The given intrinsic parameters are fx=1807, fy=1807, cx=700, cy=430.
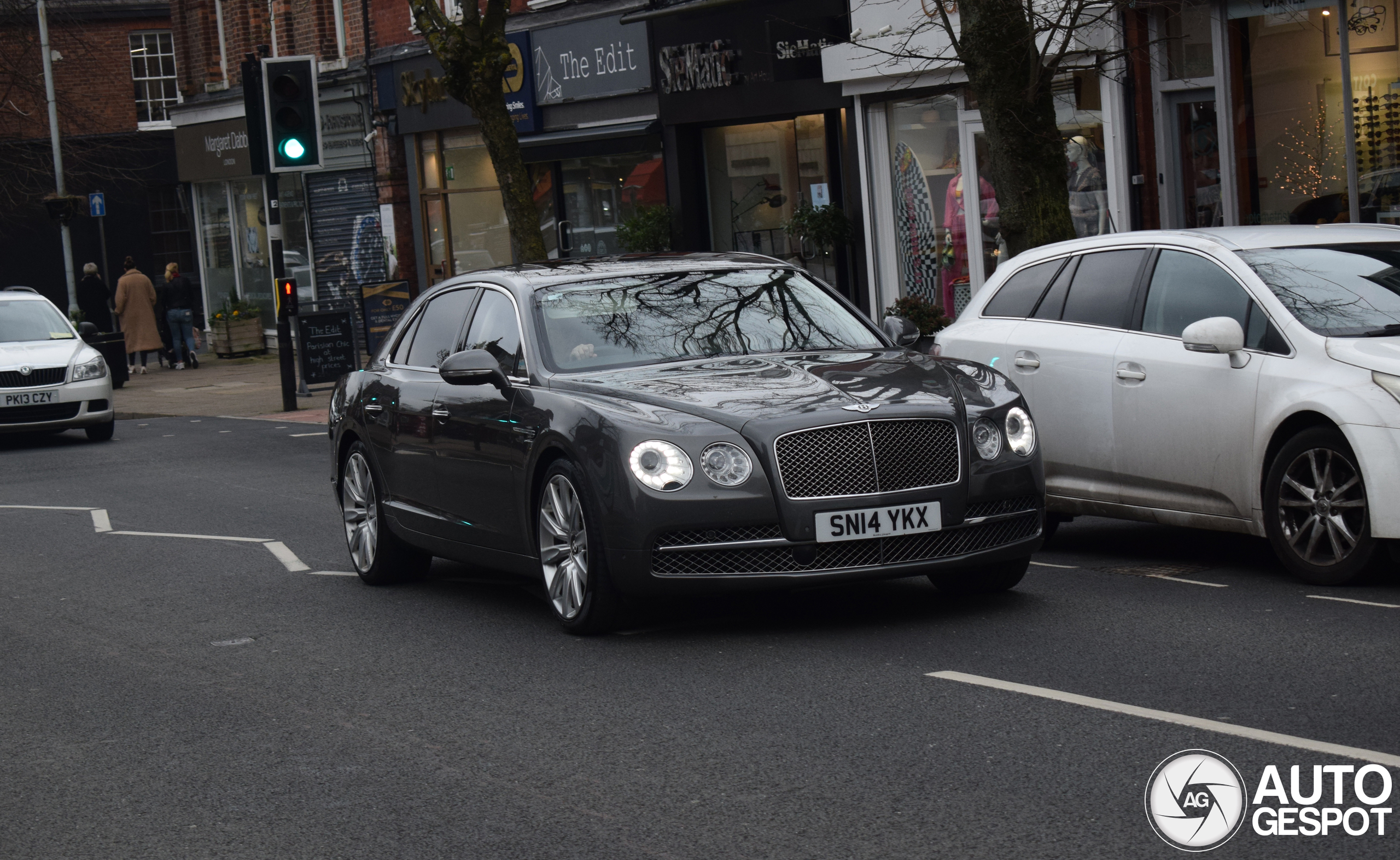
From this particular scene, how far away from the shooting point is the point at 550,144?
87.9ft

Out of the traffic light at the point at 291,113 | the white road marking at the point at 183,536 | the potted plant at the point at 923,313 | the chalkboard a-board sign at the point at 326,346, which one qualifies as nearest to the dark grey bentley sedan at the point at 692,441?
the white road marking at the point at 183,536

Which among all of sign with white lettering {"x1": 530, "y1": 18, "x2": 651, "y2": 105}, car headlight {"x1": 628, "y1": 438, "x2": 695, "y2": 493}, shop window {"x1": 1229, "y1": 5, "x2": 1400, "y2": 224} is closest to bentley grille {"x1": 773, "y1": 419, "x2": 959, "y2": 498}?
car headlight {"x1": 628, "y1": 438, "x2": 695, "y2": 493}

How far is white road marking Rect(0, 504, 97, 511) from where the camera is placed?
14383mm

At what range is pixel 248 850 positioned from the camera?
16.3 ft

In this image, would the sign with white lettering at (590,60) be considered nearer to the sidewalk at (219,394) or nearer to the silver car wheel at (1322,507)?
the sidewalk at (219,394)

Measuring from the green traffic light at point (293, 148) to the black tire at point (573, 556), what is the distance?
12.7 meters

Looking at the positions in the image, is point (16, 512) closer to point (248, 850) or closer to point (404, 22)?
point (248, 850)

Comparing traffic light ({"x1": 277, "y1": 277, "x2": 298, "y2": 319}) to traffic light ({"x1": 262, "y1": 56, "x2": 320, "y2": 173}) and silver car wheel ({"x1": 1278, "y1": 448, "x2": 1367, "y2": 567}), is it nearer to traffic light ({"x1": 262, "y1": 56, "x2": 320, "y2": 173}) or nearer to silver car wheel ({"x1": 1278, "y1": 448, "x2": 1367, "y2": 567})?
traffic light ({"x1": 262, "y1": 56, "x2": 320, "y2": 173})

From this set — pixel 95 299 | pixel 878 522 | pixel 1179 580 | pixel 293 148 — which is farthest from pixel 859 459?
pixel 95 299

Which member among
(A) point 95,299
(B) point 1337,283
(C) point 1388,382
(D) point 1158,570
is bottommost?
(D) point 1158,570

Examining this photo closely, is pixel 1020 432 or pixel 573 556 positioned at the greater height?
pixel 1020 432

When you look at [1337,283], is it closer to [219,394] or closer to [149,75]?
[219,394]

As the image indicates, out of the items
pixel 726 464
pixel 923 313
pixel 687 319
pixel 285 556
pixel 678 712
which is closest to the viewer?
pixel 678 712

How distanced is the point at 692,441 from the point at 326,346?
17.4 metres
